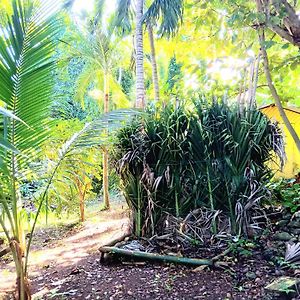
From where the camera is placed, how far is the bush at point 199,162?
3467mm

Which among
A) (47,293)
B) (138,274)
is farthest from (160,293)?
(47,293)

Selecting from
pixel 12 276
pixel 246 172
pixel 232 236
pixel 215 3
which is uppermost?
pixel 215 3

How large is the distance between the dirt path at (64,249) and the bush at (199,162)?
654mm

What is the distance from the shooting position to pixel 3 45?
2.21 meters

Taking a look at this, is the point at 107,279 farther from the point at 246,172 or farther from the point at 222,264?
the point at 246,172

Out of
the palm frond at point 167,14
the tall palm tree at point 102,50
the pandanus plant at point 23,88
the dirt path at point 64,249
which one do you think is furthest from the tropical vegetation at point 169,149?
the tall palm tree at point 102,50

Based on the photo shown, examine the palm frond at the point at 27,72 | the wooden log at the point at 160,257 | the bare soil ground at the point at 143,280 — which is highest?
the palm frond at the point at 27,72

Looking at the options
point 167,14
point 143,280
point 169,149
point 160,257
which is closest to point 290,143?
point 167,14

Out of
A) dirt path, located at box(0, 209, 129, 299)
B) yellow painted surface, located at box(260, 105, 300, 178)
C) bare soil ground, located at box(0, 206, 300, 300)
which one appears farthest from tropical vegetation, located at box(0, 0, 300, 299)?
yellow painted surface, located at box(260, 105, 300, 178)

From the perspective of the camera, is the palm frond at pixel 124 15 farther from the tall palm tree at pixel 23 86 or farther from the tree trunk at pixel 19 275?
A: the tree trunk at pixel 19 275

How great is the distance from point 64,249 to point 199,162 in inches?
95.7

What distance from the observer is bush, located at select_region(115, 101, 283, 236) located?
347 cm

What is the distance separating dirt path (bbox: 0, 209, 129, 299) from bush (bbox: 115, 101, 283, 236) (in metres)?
0.65

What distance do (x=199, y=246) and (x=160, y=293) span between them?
0.85 metres
